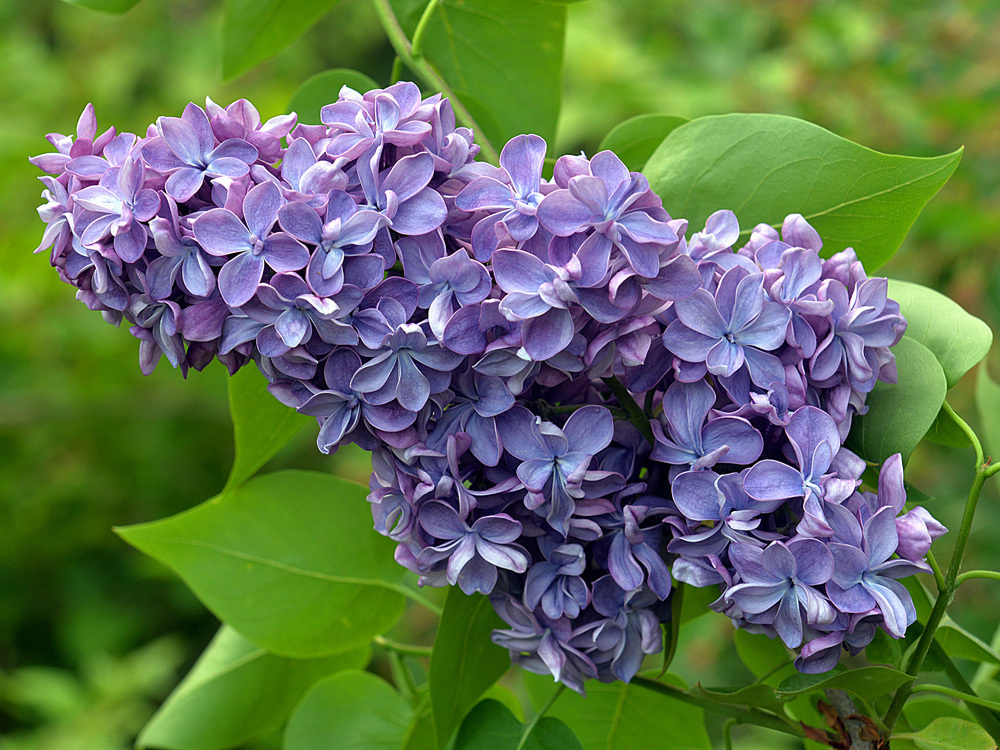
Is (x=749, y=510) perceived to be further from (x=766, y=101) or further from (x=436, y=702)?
(x=766, y=101)

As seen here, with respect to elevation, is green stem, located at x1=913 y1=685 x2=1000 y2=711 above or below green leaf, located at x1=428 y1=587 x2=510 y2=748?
above

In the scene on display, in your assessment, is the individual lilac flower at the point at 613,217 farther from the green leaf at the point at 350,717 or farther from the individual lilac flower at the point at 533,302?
the green leaf at the point at 350,717

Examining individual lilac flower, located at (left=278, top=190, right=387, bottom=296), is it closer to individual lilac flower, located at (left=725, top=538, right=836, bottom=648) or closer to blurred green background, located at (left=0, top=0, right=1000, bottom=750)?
individual lilac flower, located at (left=725, top=538, right=836, bottom=648)

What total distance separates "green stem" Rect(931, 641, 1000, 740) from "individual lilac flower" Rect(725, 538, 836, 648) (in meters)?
0.10

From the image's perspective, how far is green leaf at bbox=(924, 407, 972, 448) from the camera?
419 mm

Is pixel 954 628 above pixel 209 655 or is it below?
above

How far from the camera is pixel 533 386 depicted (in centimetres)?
37

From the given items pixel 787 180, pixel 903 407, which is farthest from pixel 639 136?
pixel 903 407

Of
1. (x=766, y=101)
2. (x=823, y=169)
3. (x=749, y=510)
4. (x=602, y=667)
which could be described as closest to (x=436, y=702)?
(x=602, y=667)

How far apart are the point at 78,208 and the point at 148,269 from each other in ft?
0.11

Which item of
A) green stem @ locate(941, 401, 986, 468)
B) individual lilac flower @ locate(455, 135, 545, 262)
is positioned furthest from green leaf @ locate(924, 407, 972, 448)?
individual lilac flower @ locate(455, 135, 545, 262)

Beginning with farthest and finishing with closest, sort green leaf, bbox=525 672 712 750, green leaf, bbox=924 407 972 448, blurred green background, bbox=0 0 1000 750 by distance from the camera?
blurred green background, bbox=0 0 1000 750
green leaf, bbox=525 672 712 750
green leaf, bbox=924 407 972 448

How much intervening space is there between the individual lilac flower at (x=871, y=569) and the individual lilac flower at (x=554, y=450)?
0.09 metres

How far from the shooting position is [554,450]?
345mm
